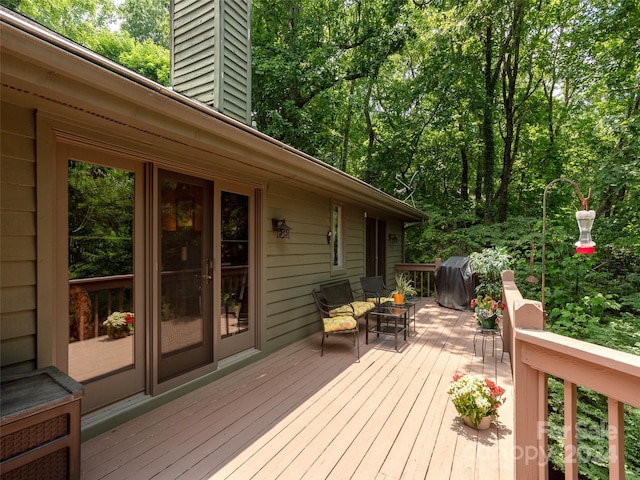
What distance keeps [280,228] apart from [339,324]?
1.42 m

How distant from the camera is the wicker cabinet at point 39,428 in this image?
1404 millimetres

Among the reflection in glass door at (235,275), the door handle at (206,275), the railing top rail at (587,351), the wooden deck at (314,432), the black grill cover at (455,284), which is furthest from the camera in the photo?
the black grill cover at (455,284)

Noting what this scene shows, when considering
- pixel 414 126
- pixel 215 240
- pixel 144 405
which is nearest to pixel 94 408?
pixel 144 405

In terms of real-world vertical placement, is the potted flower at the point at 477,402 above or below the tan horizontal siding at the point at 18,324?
below

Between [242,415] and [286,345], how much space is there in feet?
5.88

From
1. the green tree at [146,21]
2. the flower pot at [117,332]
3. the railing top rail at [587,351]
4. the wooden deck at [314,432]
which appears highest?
the green tree at [146,21]

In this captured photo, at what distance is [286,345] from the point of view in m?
4.30

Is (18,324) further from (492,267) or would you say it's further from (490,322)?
(492,267)

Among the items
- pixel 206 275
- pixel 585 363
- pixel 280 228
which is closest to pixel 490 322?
pixel 280 228

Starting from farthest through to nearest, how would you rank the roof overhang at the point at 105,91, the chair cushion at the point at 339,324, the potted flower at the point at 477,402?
the chair cushion at the point at 339,324 → the potted flower at the point at 477,402 → the roof overhang at the point at 105,91

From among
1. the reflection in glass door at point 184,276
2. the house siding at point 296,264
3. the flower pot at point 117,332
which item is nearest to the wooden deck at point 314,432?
the reflection in glass door at point 184,276

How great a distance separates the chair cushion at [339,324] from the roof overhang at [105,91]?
218 cm

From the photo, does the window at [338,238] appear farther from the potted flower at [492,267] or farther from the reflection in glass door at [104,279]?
the reflection in glass door at [104,279]

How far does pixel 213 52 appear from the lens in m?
3.90
